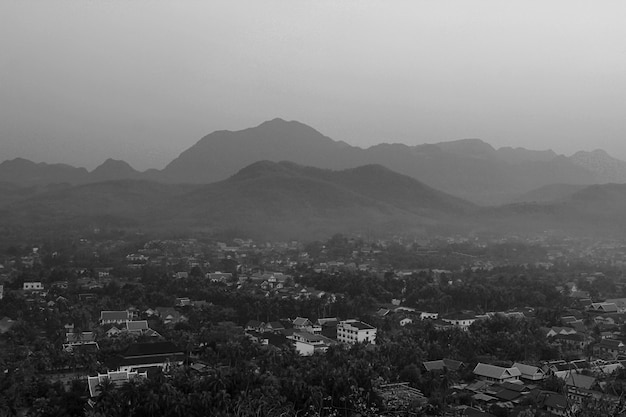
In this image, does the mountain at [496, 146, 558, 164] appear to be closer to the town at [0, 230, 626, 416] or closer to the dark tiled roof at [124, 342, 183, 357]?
the town at [0, 230, 626, 416]

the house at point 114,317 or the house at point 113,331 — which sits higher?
the house at point 114,317

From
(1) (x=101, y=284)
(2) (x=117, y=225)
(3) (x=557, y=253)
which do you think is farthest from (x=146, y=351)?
(2) (x=117, y=225)

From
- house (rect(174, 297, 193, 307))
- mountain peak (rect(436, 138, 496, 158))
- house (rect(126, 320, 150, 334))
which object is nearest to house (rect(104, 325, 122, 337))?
house (rect(126, 320, 150, 334))

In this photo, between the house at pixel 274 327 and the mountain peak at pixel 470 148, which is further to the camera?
the mountain peak at pixel 470 148

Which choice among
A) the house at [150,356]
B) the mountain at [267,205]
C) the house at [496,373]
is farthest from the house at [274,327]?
the mountain at [267,205]

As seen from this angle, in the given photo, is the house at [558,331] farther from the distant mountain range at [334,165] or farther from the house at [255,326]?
the distant mountain range at [334,165]

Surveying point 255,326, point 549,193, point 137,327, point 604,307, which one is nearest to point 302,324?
point 255,326
